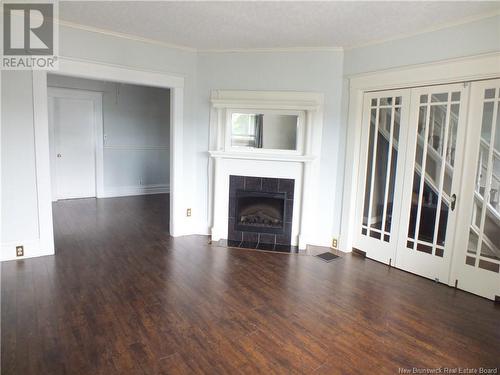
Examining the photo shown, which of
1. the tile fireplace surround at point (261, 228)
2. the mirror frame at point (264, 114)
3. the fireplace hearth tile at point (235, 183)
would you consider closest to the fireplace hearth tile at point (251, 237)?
the tile fireplace surround at point (261, 228)

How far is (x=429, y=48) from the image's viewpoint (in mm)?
3289

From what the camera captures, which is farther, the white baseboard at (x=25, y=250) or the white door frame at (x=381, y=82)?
the white baseboard at (x=25, y=250)

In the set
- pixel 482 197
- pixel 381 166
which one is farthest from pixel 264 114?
pixel 482 197

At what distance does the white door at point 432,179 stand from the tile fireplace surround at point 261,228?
4.50ft

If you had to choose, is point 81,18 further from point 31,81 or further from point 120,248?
point 120,248

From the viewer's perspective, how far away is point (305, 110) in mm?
4152

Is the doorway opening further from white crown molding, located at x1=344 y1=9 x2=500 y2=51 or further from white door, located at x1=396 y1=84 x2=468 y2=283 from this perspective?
white crown molding, located at x1=344 y1=9 x2=500 y2=51

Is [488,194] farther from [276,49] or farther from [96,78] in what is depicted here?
[96,78]

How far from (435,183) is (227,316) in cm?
248

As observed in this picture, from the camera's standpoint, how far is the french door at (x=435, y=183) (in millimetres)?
3029

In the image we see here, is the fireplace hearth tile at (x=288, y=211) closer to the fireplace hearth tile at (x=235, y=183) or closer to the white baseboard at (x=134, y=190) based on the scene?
the fireplace hearth tile at (x=235, y=183)

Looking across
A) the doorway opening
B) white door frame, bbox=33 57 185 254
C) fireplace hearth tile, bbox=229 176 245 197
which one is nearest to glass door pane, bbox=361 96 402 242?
fireplace hearth tile, bbox=229 176 245 197

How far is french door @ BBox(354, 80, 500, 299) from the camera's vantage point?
3.03 metres

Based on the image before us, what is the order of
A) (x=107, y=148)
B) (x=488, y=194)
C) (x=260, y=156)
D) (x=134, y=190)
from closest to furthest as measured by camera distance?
1. (x=488, y=194)
2. (x=260, y=156)
3. (x=107, y=148)
4. (x=134, y=190)
